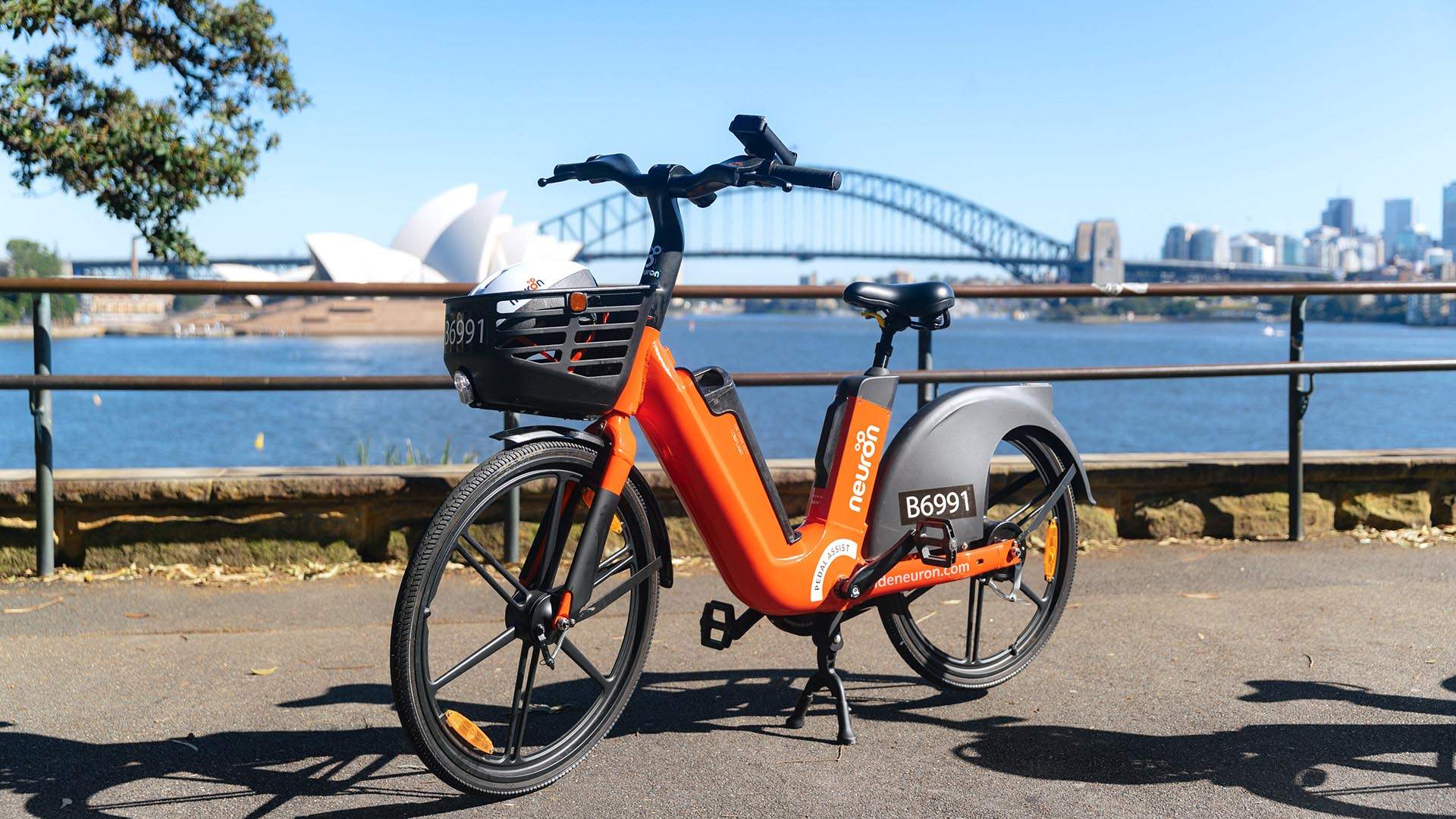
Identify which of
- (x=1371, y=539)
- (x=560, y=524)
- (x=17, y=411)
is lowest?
(x=17, y=411)

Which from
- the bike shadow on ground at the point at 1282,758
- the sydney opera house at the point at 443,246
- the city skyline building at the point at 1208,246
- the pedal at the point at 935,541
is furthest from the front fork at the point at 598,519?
the city skyline building at the point at 1208,246

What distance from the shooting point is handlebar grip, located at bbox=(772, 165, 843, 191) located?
8.55 feet

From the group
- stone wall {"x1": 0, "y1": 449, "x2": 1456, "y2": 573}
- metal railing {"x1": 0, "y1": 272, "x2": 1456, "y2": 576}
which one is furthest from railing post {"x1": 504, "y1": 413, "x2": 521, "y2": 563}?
stone wall {"x1": 0, "y1": 449, "x2": 1456, "y2": 573}

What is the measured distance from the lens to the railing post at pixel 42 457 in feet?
13.5

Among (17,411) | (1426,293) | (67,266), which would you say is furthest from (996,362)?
(67,266)

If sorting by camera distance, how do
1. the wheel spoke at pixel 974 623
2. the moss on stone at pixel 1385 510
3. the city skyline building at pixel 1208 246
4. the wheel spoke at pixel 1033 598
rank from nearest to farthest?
the wheel spoke at pixel 974 623
the wheel spoke at pixel 1033 598
the moss on stone at pixel 1385 510
the city skyline building at pixel 1208 246

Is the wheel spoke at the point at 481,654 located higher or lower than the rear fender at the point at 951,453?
lower

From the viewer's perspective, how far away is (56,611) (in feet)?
12.5

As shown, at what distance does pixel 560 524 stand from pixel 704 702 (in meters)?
0.82

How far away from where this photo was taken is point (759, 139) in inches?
102

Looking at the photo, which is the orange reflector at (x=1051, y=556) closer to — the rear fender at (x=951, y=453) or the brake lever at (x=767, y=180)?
the rear fender at (x=951, y=453)

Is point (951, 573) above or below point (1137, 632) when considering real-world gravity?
above

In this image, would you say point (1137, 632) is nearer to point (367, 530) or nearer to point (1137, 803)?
point (1137, 803)

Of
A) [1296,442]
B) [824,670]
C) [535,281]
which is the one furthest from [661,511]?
[1296,442]
